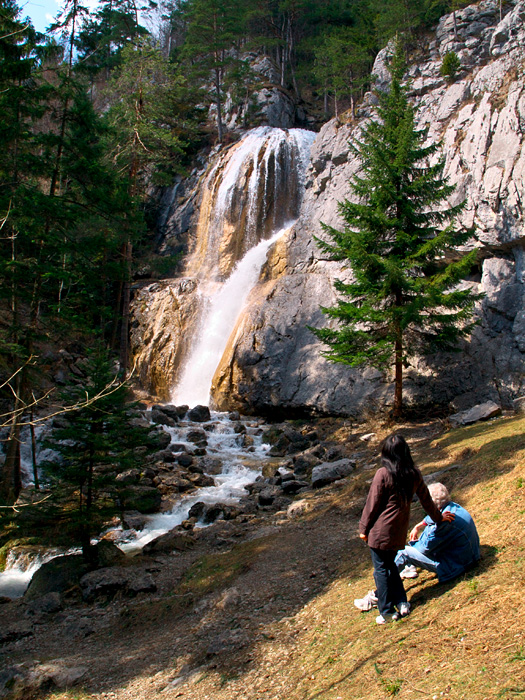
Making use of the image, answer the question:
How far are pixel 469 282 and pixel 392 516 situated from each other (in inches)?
547

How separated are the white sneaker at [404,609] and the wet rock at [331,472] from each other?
22.3 feet

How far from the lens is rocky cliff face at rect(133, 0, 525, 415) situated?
14.8m

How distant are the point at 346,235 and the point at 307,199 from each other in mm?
11517

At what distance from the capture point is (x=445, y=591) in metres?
3.97

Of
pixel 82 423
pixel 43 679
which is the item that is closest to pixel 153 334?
pixel 82 423

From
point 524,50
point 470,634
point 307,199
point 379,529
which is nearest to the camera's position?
point 470,634

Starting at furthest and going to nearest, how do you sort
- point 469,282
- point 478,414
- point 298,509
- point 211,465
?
point 469,282, point 211,465, point 478,414, point 298,509

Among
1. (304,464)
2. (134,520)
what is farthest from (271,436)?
(134,520)

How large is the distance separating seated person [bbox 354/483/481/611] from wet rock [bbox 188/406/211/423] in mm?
14775

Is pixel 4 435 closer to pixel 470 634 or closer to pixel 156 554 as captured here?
pixel 156 554

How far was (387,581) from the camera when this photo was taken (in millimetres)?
3969

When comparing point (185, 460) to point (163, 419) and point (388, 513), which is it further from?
point (388, 513)

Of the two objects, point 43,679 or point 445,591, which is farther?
point 43,679

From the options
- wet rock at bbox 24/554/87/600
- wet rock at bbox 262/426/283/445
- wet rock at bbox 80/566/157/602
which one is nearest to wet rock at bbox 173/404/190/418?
wet rock at bbox 262/426/283/445
